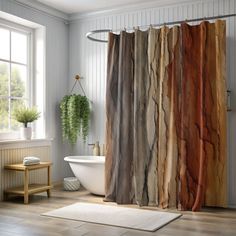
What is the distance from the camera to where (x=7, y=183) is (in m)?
4.65

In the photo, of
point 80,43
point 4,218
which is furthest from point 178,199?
point 80,43

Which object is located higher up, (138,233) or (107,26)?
(107,26)

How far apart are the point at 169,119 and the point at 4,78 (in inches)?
87.4

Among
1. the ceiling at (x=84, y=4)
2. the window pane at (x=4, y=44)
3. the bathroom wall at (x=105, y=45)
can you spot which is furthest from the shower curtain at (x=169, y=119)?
the window pane at (x=4, y=44)

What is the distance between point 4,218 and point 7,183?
951 millimetres

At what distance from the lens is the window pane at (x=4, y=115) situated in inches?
190

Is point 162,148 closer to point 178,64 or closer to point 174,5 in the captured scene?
point 178,64

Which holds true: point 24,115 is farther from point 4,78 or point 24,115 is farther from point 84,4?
point 84,4

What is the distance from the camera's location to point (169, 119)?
431 cm

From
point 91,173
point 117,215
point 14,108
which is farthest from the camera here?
point 14,108

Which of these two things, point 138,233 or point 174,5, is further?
point 174,5

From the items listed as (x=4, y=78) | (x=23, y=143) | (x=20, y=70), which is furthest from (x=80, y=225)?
(x=20, y=70)

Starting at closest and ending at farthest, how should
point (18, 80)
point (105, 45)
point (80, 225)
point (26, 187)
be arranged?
1. point (80, 225)
2. point (26, 187)
3. point (18, 80)
4. point (105, 45)

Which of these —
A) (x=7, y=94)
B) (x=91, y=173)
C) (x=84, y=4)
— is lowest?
(x=91, y=173)
